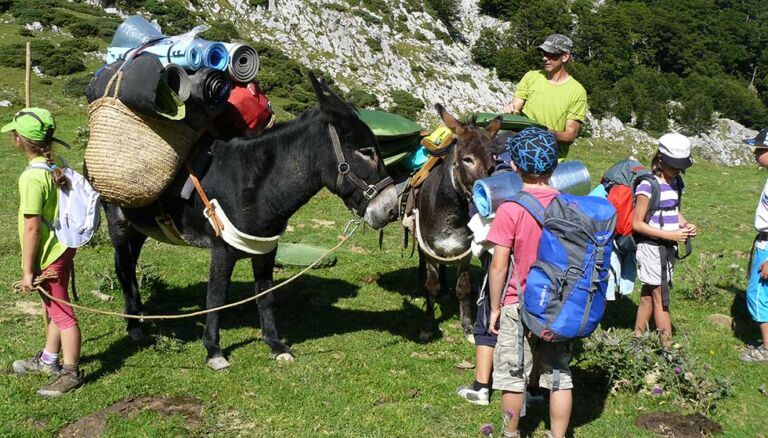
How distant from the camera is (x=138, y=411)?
5.02 m

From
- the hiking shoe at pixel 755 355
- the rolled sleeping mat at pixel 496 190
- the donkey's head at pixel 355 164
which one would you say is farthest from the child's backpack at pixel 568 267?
the hiking shoe at pixel 755 355

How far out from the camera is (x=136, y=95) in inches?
200

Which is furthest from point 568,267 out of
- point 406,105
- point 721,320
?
point 406,105

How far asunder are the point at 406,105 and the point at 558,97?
33272mm

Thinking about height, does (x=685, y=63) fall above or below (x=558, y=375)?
below

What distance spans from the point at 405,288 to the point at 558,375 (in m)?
4.79

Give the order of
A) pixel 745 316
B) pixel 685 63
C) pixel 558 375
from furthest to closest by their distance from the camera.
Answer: pixel 685 63
pixel 745 316
pixel 558 375

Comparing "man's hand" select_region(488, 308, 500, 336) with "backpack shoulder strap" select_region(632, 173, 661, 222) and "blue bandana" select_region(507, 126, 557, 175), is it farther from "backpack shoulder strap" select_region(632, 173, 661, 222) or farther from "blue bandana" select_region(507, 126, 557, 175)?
"backpack shoulder strap" select_region(632, 173, 661, 222)

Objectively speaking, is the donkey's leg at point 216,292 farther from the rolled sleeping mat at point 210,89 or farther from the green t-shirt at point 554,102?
the green t-shirt at point 554,102

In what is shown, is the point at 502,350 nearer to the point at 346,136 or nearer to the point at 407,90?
the point at 346,136

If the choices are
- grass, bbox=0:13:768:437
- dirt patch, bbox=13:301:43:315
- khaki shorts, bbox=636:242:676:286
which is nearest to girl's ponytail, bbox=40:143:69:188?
grass, bbox=0:13:768:437

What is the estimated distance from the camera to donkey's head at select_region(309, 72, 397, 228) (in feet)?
17.8

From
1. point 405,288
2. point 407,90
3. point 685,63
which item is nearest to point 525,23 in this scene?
point 685,63

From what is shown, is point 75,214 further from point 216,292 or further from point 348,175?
point 348,175
